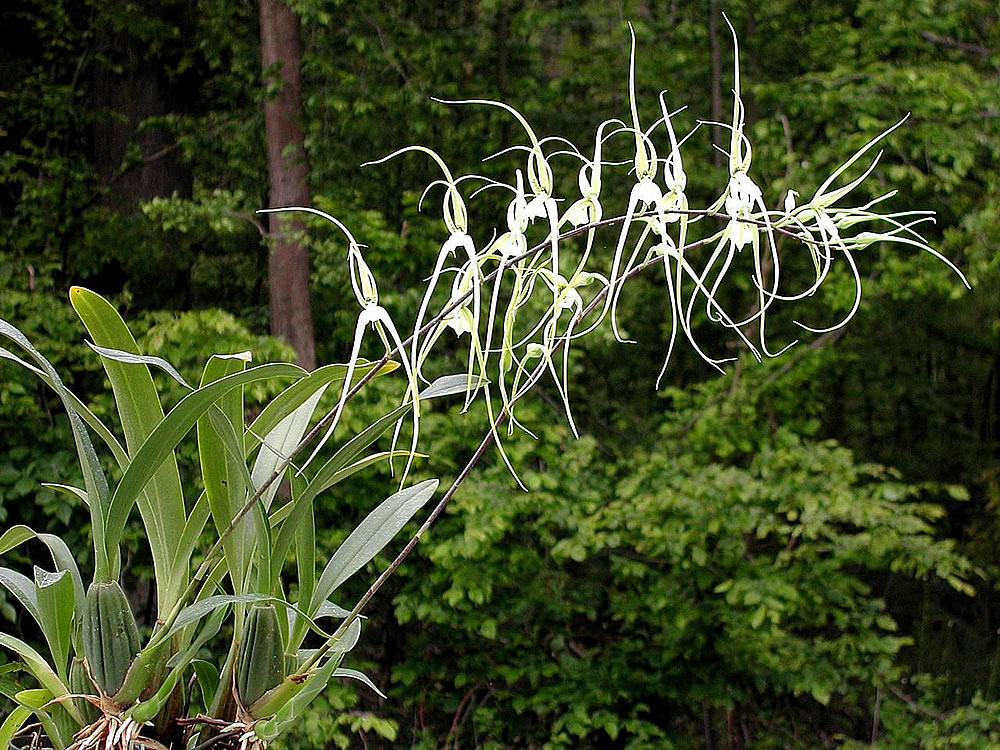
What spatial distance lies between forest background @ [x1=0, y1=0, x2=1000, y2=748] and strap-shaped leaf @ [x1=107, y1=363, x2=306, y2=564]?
1.89 metres

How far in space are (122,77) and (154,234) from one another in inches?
24.0

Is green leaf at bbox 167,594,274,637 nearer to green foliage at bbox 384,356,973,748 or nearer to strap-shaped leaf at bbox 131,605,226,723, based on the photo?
strap-shaped leaf at bbox 131,605,226,723

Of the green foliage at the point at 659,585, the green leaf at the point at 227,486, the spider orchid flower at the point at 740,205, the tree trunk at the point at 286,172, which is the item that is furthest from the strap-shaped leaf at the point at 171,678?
the tree trunk at the point at 286,172

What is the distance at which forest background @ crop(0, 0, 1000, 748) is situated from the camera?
2549 mm

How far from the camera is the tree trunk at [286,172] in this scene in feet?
8.77

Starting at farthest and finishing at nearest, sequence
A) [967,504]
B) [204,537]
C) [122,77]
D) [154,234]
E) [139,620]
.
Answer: [967,504] < [122,77] < [154,234] < [139,620] < [204,537]

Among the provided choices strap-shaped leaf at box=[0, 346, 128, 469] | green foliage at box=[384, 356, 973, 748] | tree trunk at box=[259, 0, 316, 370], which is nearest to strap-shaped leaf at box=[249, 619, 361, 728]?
strap-shaped leaf at box=[0, 346, 128, 469]

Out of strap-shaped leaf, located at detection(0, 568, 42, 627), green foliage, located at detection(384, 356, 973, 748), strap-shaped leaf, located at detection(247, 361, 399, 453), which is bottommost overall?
green foliage, located at detection(384, 356, 973, 748)

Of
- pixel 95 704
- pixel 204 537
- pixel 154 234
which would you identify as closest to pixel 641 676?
pixel 204 537

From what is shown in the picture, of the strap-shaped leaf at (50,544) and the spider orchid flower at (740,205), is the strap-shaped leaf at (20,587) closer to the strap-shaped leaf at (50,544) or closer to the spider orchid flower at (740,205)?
the strap-shaped leaf at (50,544)

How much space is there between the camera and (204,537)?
2.38 metres

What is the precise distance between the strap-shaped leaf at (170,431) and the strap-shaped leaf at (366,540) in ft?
0.43

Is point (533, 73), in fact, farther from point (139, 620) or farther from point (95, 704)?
point (95, 704)

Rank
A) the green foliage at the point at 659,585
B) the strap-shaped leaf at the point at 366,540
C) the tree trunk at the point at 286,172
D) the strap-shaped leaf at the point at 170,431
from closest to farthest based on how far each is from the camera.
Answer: the strap-shaped leaf at the point at 170,431 → the strap-shaped leaf at the point at 366,540 → the green foliage at the point at 659,585 → the tree trunk at the point at 286,172
